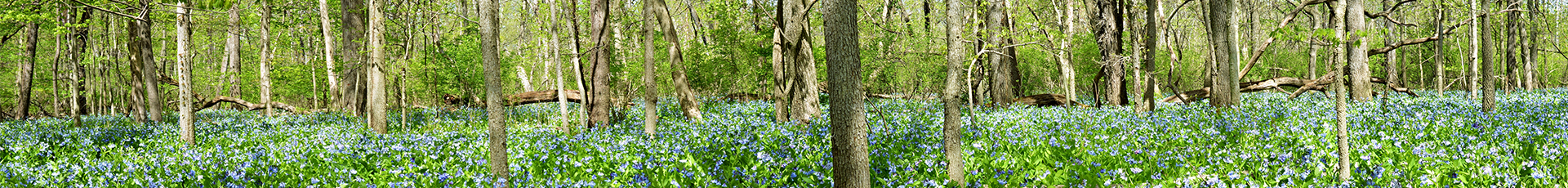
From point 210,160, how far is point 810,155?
391 cm

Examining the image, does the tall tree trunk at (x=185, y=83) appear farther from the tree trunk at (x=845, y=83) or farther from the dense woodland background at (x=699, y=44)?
the tree trunk at (x=845, y=83)

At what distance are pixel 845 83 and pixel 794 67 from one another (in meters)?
4.11

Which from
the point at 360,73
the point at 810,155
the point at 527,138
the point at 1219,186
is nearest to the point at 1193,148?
the point at 1219,186

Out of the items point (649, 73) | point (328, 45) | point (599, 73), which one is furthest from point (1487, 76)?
point (328, 45)

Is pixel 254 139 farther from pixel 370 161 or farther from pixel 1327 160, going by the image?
pixel 1327 160

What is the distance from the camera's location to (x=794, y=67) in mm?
7695

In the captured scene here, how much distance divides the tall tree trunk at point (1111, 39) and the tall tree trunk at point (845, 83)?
298 inches

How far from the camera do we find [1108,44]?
10820 mm

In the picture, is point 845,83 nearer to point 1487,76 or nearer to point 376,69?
point 376,69

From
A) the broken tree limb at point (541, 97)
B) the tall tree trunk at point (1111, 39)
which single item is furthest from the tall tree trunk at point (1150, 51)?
the broken tree limb at point (541, 97)

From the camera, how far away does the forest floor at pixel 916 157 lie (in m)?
4.53

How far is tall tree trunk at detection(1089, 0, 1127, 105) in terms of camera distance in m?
10.6

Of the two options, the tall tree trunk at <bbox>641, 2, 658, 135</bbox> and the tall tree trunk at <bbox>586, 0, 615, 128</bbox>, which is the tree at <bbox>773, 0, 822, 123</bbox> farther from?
the tall tree trunk at <bbox>586, 0, 615, 128</bbox>

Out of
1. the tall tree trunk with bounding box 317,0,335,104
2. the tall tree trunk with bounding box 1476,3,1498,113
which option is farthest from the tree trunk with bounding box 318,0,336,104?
the tall tree trunk with bounding box 1476,3,1498,113
